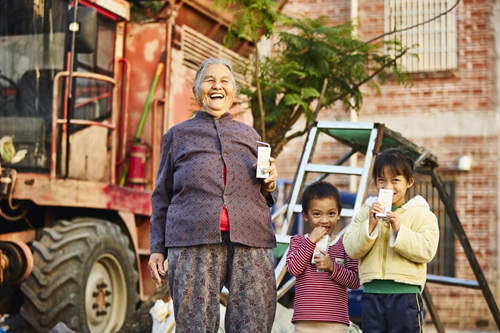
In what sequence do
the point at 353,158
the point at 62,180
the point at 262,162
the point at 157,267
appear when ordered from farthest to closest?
the point at 353,158, the point at 62,180, the point at 157,267, the point at 262,162

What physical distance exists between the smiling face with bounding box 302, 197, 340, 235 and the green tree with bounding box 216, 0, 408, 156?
2.85 meters

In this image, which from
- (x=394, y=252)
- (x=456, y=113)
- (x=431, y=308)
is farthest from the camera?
(x=456, y=113)

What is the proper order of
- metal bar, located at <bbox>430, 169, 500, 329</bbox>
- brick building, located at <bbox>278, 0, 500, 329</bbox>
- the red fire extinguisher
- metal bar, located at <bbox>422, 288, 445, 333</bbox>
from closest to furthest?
metal bar, located at <bbox>430, 169, 500, 329</bbox> < metal bar, located at <bbox>422, 288, 445, 333</bbox> < the red fire extinguisher < brick building, located at <bbox>278, 0, 500, 329</bbox>

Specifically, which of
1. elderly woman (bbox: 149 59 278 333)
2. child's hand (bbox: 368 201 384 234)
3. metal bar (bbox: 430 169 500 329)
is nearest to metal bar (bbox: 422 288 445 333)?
metal bar (bbox: 430 169 500 329)

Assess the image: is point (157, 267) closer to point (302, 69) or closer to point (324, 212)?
point (324, 212)

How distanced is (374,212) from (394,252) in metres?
0.34

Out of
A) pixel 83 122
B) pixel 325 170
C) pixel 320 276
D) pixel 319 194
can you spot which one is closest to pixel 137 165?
pixel 83 122

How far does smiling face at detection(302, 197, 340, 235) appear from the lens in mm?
4535

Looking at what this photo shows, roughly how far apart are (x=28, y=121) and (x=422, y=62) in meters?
9.04

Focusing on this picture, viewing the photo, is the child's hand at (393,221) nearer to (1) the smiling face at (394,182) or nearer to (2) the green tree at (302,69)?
(1) the smiling face at (394,182)

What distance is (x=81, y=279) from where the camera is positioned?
703cm

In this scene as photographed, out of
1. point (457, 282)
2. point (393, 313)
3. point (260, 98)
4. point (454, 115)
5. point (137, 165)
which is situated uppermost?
point (454, 115)

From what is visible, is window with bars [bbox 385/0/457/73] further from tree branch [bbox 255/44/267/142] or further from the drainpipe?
tree branch [bbox 255/44/267/142]

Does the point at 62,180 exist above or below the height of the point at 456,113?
below
